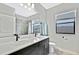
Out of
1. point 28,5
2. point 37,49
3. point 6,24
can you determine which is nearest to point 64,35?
point 37,49

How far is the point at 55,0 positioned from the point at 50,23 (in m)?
0.36

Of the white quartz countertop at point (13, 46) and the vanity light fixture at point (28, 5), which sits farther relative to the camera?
the vanity light fixture at point (28, 5)

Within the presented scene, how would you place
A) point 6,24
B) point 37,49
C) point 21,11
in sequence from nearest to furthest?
point 6,24
point 21,11
point 37,49

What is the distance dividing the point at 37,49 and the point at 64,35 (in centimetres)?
50

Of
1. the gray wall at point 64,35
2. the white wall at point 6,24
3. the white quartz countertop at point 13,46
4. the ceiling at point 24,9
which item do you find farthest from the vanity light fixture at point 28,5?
the white quartz countertop at point 13,46

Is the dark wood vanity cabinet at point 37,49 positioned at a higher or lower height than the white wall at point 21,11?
lower

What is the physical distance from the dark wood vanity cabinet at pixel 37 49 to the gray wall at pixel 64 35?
17 cm

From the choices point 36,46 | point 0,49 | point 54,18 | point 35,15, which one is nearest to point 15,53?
point 0,49

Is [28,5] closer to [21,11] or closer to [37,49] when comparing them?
[21,11]

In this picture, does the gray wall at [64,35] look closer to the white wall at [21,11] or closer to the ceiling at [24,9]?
the ceiling at [24,9]

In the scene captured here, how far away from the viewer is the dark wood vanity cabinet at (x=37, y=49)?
1208 mm

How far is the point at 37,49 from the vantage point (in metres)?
1.44

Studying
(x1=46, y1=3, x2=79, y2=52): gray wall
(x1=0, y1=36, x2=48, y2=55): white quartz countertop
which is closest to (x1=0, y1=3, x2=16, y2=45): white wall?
(x1=0, y1=36, x2=48, y2=55): white quartz countertop

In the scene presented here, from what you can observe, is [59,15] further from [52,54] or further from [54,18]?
[52,54]
